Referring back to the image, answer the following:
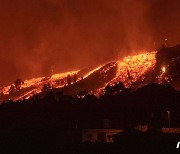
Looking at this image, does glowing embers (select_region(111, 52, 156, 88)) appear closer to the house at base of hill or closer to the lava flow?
the lava flow

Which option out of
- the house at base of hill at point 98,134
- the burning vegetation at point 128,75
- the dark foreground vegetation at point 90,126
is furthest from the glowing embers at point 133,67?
the house at base of hill at point 98,134

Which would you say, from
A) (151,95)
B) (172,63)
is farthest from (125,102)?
(172,63)

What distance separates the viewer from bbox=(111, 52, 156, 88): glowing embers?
142050 mm

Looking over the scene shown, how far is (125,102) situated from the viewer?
2736 inches

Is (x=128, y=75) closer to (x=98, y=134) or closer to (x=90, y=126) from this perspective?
(x=90, y=126)

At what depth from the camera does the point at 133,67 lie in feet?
522

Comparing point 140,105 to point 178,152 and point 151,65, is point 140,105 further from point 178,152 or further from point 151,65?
point 151,65

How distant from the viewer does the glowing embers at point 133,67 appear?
466ft

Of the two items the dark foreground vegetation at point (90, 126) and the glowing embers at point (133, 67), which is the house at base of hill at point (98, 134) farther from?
the glowing embers at point (133, 67)

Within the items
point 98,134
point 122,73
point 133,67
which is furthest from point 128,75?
point 98,134

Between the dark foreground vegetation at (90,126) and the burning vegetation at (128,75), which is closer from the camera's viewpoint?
the dark foreground vegetation at (90,126)

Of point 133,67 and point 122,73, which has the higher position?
point 133,67

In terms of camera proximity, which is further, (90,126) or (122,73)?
(122,73)

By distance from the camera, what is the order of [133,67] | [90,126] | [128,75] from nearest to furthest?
1. [90,126]
2. [128,75]
3. [133,67]
